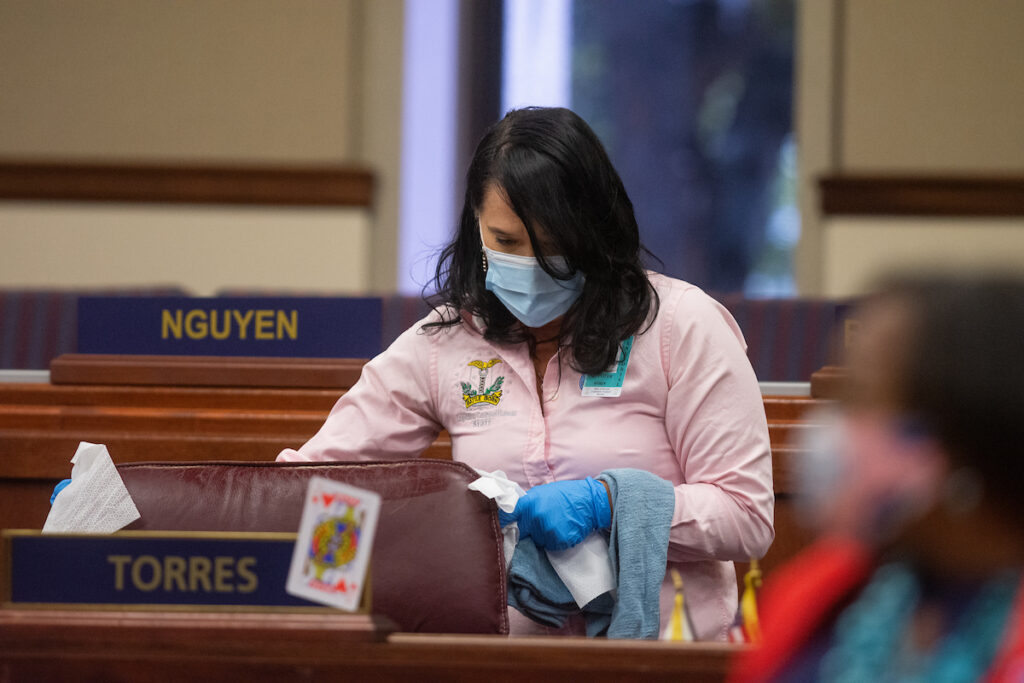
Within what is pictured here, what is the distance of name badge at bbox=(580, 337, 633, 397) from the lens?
1598 mm

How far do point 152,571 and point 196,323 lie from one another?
3.73 feet

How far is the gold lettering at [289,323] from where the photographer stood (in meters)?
2.11

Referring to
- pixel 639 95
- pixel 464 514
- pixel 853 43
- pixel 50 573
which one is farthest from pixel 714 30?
pixel 50 573

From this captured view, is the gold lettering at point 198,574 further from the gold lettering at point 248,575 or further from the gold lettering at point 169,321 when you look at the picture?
the gold lettering at point 169,321

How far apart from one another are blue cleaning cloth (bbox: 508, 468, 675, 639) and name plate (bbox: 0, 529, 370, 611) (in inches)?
18.3

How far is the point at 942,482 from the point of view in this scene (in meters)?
0.54

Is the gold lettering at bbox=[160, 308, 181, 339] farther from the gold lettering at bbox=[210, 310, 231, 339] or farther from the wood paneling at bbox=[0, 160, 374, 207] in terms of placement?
the wood paneling at bbox=[0, 160, 374, 207]

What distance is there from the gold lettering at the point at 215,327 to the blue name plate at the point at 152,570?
1058 millimetres

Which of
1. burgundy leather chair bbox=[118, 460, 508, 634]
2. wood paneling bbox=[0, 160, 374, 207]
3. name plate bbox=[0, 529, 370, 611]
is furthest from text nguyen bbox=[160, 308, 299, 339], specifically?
wood paneling bbox=[0, 160, 374, 207]

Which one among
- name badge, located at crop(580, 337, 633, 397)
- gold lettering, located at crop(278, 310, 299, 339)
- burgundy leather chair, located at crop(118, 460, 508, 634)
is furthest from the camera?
gold lettering, located at crop(278, 310, 299, 339)

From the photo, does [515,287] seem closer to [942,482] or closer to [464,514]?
[464,514]

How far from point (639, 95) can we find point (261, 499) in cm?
465

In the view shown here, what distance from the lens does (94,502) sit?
139 cm

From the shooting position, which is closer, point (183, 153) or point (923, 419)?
point (923, 419)
